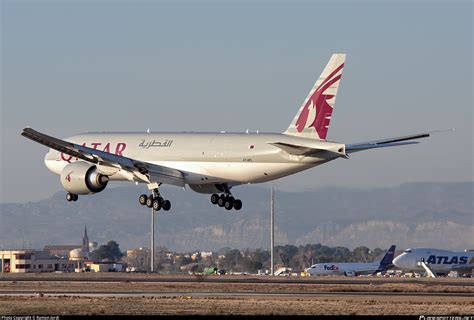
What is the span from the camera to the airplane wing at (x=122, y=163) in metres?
96.2

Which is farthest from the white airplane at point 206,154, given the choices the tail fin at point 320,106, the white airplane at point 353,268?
the white airplane at point 353,268

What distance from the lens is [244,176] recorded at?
311ft

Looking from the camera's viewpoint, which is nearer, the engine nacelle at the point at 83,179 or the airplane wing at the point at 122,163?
the airplane wing at the point at 122,163

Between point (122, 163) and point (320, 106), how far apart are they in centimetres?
1659

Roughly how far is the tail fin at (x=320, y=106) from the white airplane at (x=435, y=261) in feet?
288

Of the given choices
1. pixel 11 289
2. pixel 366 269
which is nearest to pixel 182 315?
pixel 11 289

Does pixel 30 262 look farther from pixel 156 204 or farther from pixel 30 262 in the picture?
pixel 156 204

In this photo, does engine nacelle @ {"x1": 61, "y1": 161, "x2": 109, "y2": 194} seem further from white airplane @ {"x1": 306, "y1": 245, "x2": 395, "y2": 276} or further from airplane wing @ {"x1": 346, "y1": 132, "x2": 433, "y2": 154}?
white airplane @ {"x1": 306, "y1": 245, "x2": 395, "y2": 276}

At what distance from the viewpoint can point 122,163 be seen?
319 feet

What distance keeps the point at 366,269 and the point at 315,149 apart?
99349 millimetres

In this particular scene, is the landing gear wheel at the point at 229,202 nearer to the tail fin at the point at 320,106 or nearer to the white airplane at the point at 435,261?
the tail fin at the point at 320,106

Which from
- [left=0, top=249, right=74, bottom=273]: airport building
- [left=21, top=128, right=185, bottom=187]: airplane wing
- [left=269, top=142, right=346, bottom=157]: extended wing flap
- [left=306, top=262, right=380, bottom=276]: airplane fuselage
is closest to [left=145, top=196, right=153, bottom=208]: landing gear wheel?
[left=21, top=128, right=185, bottom=187]: airplane wing

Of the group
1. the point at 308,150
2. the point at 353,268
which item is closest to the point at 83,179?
the point at 308,150

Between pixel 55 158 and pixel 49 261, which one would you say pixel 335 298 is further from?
pixel 49 261
